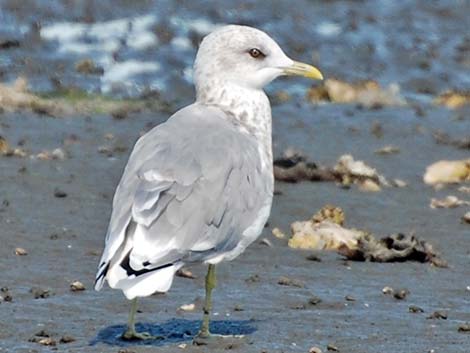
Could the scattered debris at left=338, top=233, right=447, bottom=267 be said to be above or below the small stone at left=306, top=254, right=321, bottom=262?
above

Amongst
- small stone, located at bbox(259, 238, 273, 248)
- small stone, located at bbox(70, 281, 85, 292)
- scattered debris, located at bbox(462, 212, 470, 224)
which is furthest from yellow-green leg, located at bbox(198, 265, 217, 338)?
scattered debris, located at bbox(462, 212, 470, 224)

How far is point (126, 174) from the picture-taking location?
682 centimetres

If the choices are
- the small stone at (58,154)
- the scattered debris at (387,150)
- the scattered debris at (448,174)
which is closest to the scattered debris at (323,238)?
the scattered debris at (448,174)

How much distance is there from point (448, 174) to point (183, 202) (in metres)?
4.60

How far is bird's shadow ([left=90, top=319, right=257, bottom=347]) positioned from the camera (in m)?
6.73

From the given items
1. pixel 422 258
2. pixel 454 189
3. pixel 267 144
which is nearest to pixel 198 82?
pixel 267 144

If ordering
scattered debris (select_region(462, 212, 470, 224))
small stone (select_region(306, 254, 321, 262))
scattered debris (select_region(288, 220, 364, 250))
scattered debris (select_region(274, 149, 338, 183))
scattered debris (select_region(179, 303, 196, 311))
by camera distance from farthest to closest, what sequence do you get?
scattered debris (select_region(274, 149, 338, 183)), scattered debris (select_region(462, 212, 470, 224)), scattered debris (select_region(288, 220, 364, 250)), small stone (select_region(306, 254, 321, 262)), scattered debris (select_region(179, 303, 196, 311))

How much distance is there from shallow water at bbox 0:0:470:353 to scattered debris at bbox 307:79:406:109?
20cm

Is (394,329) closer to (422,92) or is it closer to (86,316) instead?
(86,316)

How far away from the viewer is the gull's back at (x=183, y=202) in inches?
248

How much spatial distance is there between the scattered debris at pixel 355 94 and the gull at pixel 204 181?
6.07m

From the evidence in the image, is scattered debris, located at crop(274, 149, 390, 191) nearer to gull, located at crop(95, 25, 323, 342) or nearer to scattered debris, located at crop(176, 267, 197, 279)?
scattered debris, located at crop(176, 267, 197, 279)

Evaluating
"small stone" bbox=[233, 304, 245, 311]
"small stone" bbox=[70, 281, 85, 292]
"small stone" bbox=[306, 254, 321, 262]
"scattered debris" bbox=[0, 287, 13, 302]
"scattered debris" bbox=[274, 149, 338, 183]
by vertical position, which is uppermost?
"scattered debris" bbox=[274, 149, 338, 183]

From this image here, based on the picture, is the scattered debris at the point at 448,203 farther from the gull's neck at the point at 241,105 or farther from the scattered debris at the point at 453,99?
the scattered debris at the point at 453,99
